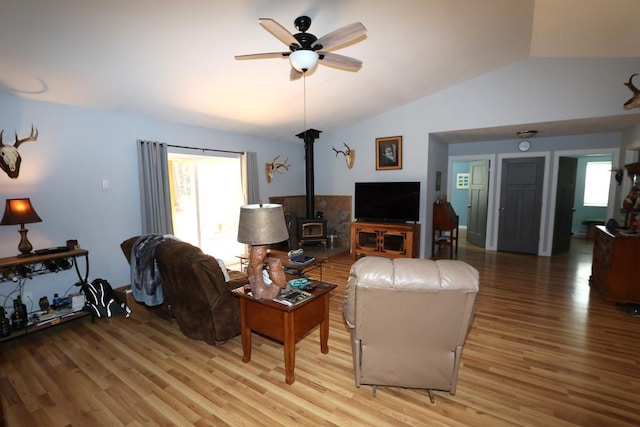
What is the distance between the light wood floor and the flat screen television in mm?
2425

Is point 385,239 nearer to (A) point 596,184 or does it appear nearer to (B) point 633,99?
(B) point 633,99

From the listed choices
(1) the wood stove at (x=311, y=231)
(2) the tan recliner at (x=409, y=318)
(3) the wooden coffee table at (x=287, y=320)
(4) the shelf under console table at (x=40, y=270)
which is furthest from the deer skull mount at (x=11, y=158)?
(1) the wood stove at (x=311, y=231)

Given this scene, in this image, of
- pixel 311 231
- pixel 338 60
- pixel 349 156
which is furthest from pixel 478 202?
pixel 338 60

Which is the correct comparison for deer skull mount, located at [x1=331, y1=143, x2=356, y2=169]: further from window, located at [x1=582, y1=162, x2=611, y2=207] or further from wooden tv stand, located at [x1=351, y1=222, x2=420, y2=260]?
window, located at [x1=582, y1=162, x2=611, y2=207]

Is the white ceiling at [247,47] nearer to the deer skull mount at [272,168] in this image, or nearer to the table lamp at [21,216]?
the table lamp at [21,216]

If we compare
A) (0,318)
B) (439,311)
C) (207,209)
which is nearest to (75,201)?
(0,318)

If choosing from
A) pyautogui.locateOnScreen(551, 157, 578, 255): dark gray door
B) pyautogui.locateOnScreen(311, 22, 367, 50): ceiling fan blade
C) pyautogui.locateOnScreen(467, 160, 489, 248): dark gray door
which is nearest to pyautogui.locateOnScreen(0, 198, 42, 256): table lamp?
pyautogui.locateOnScreen(311, 22, 367, 50): ceiling fan blade

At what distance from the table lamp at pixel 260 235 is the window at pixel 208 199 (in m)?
2.86

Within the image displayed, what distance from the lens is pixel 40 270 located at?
10.2 feet

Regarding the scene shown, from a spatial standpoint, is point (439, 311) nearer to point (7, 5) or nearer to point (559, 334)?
point (559, 334)

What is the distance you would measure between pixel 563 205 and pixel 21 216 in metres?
8.58

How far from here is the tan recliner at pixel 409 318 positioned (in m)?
1.66

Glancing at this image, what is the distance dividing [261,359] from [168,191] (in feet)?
9.28

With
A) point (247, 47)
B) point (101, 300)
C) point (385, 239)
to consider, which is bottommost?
point (101, 300)
